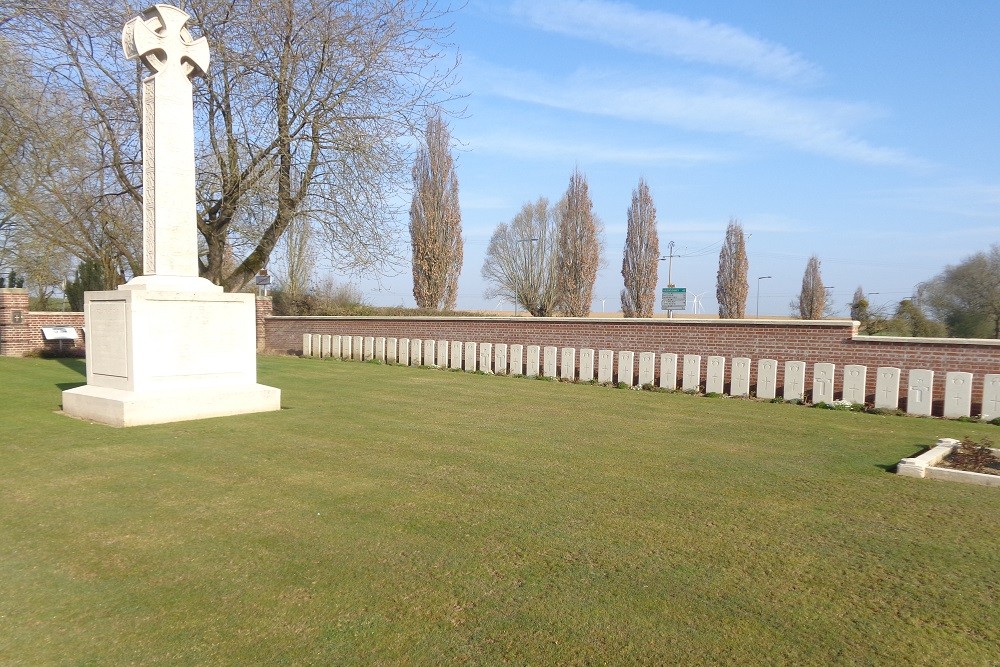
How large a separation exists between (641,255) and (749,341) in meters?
26.5

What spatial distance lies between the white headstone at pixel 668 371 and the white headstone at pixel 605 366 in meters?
0.93

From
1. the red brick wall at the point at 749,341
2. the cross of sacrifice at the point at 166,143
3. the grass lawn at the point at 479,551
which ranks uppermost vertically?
the cross of sacrifice at the point at 166,143

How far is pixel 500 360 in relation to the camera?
13398 mm

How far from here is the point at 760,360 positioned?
1032 centimetres

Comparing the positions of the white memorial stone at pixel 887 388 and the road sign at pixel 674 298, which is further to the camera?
the road sign at pixel 674 298

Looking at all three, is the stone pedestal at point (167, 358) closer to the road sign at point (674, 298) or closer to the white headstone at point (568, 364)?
the white headstone at point (568, 364)

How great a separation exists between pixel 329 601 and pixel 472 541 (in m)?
0.90

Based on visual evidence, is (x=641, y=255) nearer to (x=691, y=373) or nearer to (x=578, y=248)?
(x=578, y=248)

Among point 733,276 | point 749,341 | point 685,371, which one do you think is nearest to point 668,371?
point 685,371

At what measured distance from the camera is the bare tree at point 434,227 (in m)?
33.2

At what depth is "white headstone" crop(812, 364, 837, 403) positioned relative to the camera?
958 centimetres

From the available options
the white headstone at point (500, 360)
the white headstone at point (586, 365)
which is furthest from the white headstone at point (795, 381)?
the white headstone at point (500, 360)

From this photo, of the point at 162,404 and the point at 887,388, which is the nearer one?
the point at 162,404

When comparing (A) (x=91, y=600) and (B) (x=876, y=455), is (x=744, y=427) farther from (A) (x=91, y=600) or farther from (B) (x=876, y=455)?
(A) (x=91, y=600)
